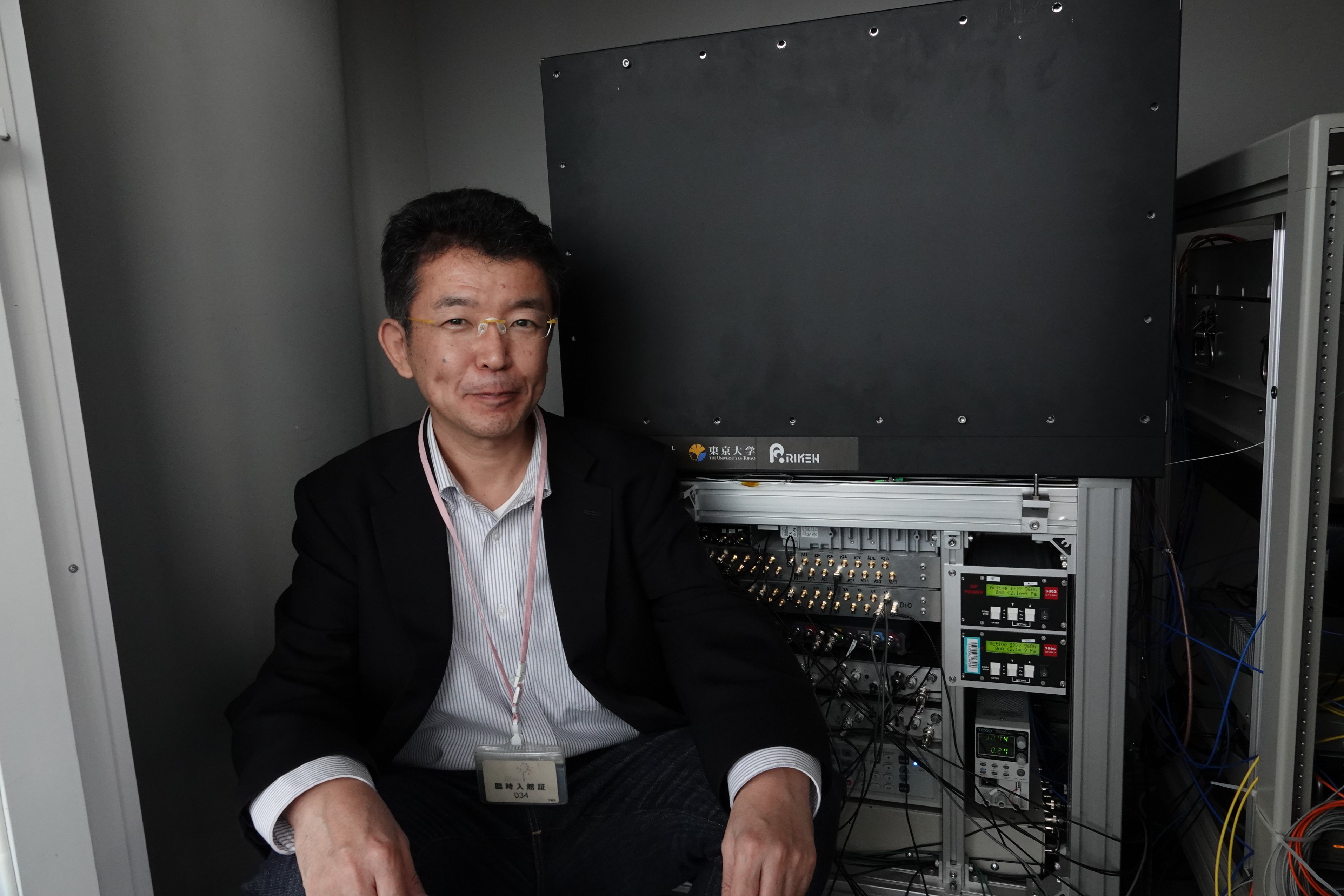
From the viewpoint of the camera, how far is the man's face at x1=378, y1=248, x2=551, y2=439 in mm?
1269

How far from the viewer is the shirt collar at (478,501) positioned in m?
1.33

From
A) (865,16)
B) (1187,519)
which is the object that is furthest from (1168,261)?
(1187,519)

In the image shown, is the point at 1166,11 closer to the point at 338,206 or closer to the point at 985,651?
the point at 985,651

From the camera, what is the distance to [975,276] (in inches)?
50.7

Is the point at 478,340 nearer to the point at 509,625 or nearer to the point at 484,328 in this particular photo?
the point at 484,328

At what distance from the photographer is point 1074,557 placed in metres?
1.33

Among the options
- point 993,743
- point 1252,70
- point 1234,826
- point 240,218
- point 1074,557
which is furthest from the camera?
point 1252,70

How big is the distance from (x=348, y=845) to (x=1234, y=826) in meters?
1.16

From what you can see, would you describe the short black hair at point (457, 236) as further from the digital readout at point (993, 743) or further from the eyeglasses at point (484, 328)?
Result: the digital readout at point (993, 743)

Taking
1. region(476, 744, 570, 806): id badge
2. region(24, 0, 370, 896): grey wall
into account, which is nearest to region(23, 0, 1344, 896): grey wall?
region(24, 0, 370, 896): grey wall

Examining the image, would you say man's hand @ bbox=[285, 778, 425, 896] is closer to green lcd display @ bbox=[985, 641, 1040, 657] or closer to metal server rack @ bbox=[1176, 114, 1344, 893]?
green lcd display @ bbox=[985, 641, 1040, 657]

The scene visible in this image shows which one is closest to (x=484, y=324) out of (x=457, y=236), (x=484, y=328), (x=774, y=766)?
(x=484, y=328)

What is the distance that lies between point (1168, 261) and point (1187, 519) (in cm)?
98

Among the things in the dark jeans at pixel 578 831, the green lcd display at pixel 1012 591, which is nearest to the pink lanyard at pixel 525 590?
the dark jeans at pixel 578 831
